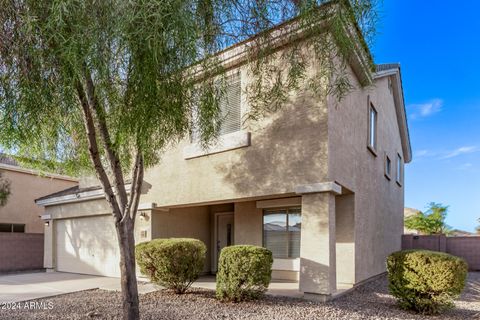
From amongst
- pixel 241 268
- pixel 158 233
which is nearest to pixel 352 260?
pixel 241 268

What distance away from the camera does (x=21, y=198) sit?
2266cm

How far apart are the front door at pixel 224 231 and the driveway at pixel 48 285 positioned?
385 cm

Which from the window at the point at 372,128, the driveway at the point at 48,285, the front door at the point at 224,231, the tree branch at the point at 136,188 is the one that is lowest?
the driveway at the point at 48,285

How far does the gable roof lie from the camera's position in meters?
15.3

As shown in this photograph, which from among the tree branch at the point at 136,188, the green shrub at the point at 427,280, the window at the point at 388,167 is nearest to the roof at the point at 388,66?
the window at the point at 388,167

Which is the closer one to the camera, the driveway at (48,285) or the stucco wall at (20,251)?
the driveway at (48,285)

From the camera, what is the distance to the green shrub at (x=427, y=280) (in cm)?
819

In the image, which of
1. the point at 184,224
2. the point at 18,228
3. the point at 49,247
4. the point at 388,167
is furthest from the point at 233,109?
the point at 18,228

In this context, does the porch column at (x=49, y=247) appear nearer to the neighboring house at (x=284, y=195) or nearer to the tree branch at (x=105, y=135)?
the neighboring house at (x=284, y=195)

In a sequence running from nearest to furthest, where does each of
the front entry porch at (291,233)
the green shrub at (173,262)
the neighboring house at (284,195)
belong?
the front entry porch at (291,233) < the neighboring house at (284,195) < the green shrub at (173,262)

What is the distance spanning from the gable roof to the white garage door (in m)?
11.2

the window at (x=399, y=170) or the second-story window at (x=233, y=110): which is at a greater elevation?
the second-story window at (x=233, y=110)

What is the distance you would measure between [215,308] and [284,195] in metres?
3.44

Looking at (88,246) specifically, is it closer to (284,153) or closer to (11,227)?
(11,227)
